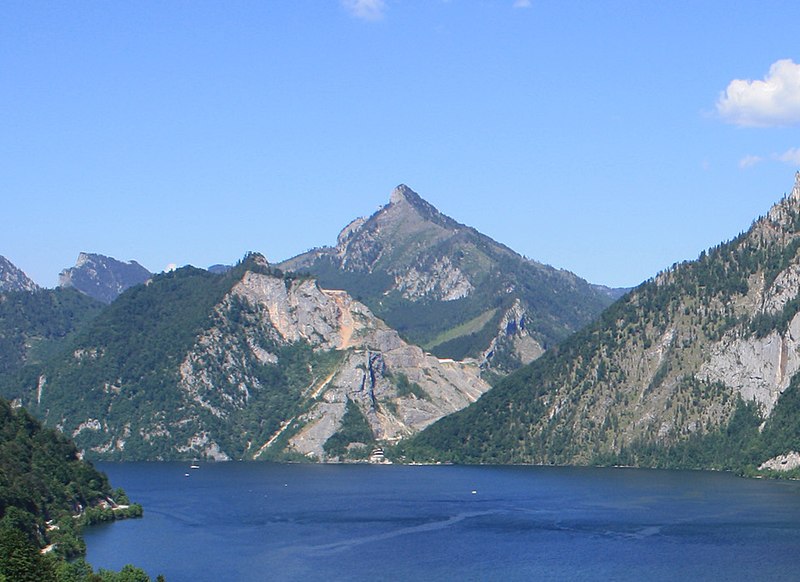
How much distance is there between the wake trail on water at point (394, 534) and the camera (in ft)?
528

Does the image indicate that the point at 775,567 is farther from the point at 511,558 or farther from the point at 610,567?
the point at 511,558

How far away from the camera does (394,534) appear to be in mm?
174000

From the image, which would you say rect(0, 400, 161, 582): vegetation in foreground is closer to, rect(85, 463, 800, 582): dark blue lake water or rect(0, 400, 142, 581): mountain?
rect(0, 400, 142, 581): mountain

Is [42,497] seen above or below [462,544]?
above

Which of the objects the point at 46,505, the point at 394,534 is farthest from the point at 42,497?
the point at 394,534

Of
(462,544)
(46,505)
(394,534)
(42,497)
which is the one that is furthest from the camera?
(394,534)

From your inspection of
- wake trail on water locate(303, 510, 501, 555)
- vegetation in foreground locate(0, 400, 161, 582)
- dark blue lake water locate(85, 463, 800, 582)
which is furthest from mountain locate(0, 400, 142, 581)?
wake trail on water locate(303, 510, 501, 555)

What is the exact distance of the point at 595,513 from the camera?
19500cm

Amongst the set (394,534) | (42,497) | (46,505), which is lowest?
(394,534)

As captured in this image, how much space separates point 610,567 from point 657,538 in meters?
23.5

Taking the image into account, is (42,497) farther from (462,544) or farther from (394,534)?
(462,544)

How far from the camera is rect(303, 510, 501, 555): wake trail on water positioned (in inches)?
6339

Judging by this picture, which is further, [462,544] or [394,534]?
[394,534]

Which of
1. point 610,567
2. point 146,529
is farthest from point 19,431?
point 610,567
